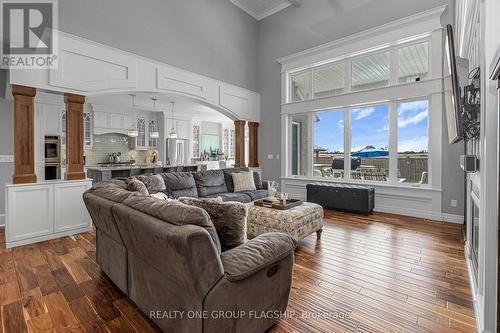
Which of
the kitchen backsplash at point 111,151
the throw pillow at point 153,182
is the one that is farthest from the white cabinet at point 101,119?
the throw pillow at point 153,182

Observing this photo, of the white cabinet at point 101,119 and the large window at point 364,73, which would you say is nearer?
the large window at point 364,73

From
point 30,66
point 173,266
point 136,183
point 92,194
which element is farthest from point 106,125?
point 173,266

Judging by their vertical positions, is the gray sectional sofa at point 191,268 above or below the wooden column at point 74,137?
below

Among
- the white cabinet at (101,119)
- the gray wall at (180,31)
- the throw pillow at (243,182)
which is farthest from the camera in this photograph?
the white cabinet at (101,119)

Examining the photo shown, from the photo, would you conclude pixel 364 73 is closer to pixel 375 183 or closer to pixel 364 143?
pixel 364 143

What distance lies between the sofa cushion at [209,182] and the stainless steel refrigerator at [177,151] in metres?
4.58

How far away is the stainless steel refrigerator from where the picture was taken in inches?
368

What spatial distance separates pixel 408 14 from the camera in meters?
4.76

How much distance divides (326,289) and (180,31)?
5.75 metres

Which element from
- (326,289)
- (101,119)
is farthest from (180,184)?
(101,119)

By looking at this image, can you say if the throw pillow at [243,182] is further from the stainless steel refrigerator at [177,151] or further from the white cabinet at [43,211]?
the stainless steel refrigerator at [177,151]

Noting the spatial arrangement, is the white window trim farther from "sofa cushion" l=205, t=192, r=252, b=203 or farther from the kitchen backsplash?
the kitchen backsplash

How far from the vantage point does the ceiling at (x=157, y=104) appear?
281 inches

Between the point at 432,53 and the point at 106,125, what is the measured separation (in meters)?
8.91
